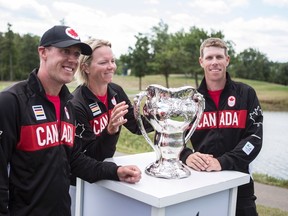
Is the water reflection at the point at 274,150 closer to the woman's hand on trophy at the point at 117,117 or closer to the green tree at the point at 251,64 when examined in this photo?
the woman's hand on trophy at the point at 117,117

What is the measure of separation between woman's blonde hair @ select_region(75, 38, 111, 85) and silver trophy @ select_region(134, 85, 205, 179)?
0.59 meters

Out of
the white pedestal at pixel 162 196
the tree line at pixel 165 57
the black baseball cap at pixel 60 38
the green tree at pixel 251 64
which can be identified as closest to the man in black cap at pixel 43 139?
the black baseball cap at pixel 60 38

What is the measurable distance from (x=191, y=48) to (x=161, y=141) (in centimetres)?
2743

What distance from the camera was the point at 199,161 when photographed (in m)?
2.19

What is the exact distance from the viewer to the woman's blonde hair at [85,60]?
242cm

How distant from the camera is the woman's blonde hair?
2.42 meters

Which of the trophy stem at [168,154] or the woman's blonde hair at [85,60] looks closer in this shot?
the trophy stem at [168,154]

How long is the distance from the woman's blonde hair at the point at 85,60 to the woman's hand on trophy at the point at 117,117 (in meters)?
0.45

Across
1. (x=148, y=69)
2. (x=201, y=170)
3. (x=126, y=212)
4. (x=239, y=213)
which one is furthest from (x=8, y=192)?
(x=148, y=69)

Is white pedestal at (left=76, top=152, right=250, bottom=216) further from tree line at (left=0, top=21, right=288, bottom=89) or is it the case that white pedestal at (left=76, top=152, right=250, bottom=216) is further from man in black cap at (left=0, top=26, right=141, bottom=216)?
tree line at (left=0, top=21, right=288, bottom=89)

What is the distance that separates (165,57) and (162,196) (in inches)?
1133

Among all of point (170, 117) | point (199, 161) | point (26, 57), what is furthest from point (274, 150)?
point (26, 57)

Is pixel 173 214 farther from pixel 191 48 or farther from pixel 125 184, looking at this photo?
pixel 191 48

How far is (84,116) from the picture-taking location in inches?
90.6
